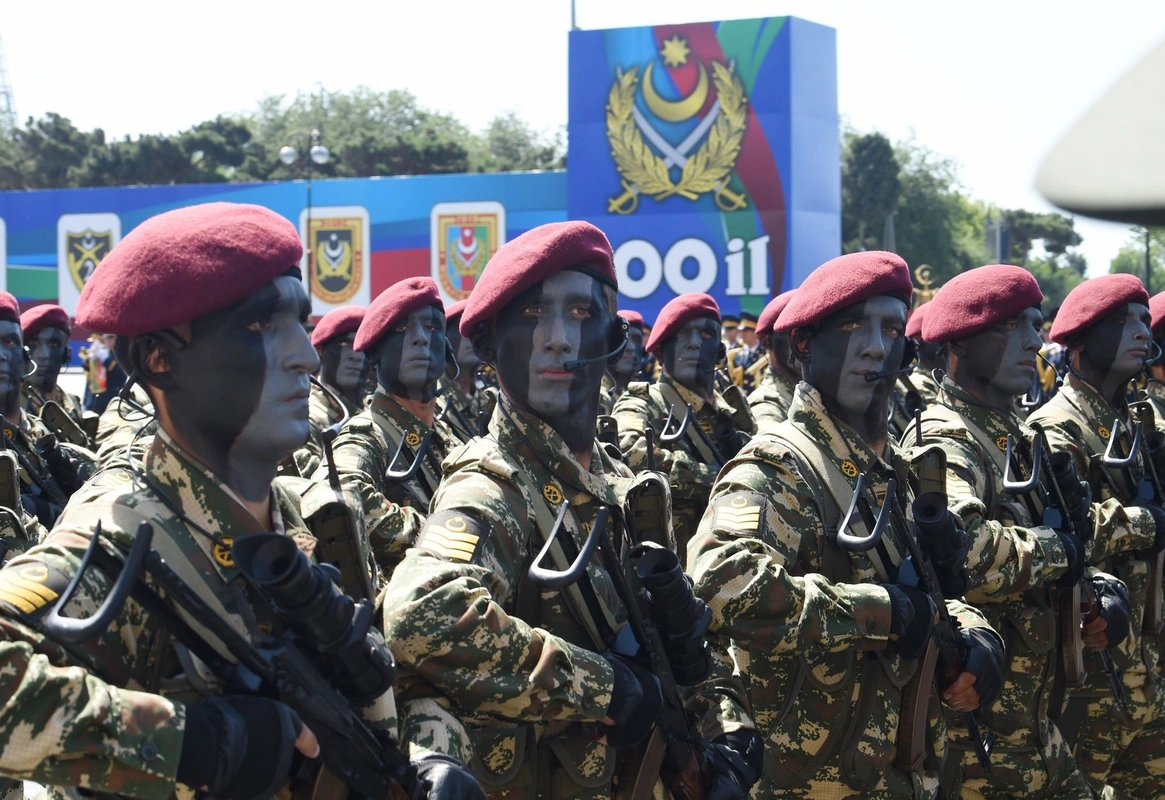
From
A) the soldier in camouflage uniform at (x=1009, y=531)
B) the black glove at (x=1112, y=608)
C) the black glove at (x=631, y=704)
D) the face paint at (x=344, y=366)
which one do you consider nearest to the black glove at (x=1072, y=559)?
the soldier in camouflage uniform at (x=1009, y=531)

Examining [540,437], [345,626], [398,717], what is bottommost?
[398,717]

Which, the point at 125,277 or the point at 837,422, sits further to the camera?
the point at 837,422

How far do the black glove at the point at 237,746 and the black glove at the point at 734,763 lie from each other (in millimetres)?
1311

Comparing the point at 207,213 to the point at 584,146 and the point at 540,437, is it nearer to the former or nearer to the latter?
the point at 540,437

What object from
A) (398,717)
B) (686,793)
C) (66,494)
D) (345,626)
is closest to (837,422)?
(686,793)

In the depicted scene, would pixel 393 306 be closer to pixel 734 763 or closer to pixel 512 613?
pixel 512 613

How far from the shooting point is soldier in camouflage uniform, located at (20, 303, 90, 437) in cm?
979

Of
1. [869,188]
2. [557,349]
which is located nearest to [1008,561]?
[557,349]

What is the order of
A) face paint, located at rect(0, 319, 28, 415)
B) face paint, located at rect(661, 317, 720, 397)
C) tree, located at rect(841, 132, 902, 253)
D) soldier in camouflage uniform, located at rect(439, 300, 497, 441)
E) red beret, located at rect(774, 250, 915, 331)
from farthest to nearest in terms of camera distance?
tree, located at rect(841, 132, 902, 253) < face paint, located at rect(661, 317, 720, 397) < soldier in camouflage uniform, located at rect(439, 300, 497, 441) < face paint, located at rect(0, 319, 28, 415) < red beret, located at rect(774, 250, 915, 331)

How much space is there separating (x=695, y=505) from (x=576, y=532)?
232 inches

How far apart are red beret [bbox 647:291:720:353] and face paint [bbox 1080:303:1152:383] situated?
3.66 meters

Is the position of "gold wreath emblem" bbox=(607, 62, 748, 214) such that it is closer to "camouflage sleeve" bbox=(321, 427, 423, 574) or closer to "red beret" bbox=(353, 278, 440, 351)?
"red beret" bbox=(353, 278, 440, 351)

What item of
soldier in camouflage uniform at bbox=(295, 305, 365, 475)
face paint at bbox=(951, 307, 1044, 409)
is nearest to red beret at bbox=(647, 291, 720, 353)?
soldier in camouflage uniform at bbox=(295, 305, 365, 475)

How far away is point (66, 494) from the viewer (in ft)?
22.2
